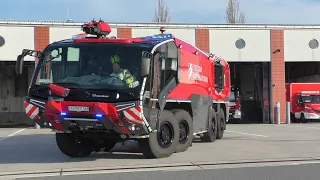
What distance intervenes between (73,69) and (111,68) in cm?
94

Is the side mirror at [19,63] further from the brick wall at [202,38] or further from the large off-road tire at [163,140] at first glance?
the brick wall at [202,38]

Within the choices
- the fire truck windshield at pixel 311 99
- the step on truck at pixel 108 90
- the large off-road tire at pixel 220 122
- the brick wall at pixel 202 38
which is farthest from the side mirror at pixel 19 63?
the fire truck windshield at pixel 311 99

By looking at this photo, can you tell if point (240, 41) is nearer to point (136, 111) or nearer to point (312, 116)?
point (312, 116)

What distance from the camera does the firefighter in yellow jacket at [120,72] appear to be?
927 cm

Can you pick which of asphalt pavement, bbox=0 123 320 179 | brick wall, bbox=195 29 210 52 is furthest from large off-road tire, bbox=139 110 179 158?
brick wall, bbox=195 29 210 52

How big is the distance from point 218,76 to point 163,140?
6.17 m

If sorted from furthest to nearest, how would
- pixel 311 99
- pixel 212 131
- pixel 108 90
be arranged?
1. pixel 311 99
2. pixel 212 131
3. pixel 108 90

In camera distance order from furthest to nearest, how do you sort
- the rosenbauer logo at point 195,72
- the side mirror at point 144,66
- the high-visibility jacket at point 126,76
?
the rosenbauer logo at point 195,72 < the high-visibility jacket at point 126,76 < the side mirror at point 144,66

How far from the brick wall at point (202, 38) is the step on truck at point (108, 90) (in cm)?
1710

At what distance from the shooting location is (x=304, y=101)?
96.6 feet

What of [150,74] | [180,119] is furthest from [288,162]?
[150,74]

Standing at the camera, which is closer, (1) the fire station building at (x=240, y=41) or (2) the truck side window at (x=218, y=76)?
(2) the truck side window at (x=218, y=76)

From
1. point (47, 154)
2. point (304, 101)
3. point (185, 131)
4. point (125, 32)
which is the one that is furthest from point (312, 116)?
point (47, 154)

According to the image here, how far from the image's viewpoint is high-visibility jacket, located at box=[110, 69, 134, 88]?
9256 mm
